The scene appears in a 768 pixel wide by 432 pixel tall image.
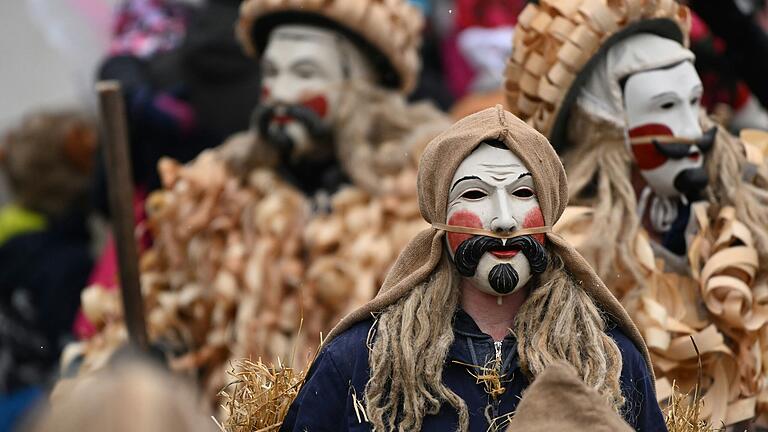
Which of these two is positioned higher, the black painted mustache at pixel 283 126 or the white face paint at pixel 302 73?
the white face paint at pixel 302 73

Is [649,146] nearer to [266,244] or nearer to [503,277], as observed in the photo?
[503,277]

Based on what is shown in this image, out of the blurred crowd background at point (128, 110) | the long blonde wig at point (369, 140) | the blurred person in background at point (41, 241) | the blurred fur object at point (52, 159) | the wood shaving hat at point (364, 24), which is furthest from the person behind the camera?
the blurred fur object at point (52, 159)

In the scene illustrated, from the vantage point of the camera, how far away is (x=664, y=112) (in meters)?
5.60

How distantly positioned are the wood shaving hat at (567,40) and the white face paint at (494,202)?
4.49 feet

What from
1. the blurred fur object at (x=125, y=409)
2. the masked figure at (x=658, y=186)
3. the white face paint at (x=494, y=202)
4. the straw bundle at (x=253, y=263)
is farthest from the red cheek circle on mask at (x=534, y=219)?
the straw bundle at (x=253, y=263)

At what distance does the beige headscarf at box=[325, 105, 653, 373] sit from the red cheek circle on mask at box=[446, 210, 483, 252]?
4 cm

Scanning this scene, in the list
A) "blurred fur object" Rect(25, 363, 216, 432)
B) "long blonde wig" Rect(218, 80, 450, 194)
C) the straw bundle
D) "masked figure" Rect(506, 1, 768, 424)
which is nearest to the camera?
"blurred fur object" Rect(25, 363, 216, 432)

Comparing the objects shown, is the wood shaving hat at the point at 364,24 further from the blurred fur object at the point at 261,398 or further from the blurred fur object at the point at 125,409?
the blurred fur object at the point at 125,409

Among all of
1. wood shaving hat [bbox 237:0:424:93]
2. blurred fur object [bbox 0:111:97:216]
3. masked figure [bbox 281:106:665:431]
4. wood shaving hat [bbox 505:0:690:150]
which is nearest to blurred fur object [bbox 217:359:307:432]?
masked figure [bbox 281:106:665:431]

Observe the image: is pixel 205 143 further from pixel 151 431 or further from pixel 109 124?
pixel 151 431

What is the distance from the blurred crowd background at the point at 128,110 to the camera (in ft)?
28.3

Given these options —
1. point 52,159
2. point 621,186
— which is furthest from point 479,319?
point 52,159

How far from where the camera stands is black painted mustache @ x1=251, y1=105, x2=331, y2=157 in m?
7.11

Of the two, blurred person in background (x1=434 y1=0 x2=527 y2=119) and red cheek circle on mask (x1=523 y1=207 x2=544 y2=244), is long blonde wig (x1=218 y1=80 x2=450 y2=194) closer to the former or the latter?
blurred person in background (x1=434 y1=0 x2=527 y2=119)
